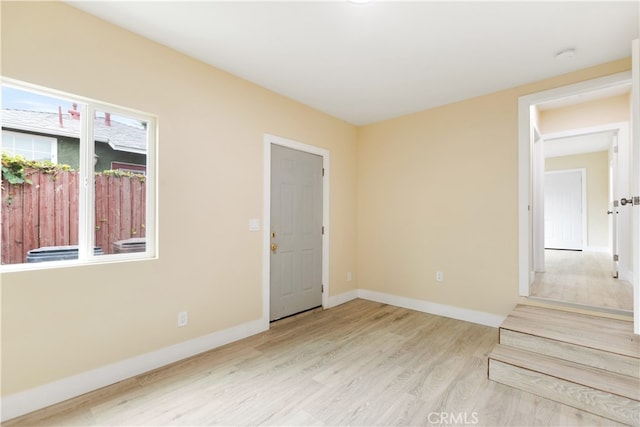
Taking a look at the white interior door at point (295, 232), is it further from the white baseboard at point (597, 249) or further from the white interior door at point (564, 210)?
the white baseboard at point (597, 249)

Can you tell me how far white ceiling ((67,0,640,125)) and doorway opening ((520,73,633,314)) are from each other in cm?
63

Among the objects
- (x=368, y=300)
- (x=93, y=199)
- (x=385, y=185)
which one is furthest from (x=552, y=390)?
(x=93, y=199)

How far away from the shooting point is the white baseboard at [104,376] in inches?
68.1

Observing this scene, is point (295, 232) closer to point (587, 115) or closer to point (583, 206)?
point (587, 115)

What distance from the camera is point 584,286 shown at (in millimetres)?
3359

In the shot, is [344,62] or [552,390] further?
[344,62]

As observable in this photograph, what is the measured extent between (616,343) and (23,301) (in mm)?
4093

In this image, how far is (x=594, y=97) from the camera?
353 centimetres

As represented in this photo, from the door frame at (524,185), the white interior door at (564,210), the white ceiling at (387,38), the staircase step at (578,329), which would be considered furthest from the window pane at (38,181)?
the white interior door at (564,210)

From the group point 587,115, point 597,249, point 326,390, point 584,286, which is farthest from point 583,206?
point 326,390

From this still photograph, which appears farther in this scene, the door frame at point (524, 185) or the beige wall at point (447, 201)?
the beige wall at point (447, 201)

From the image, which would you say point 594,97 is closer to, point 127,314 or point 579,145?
point 579,145

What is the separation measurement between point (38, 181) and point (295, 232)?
234 centimetres

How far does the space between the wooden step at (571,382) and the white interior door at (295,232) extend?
6.97 ft
